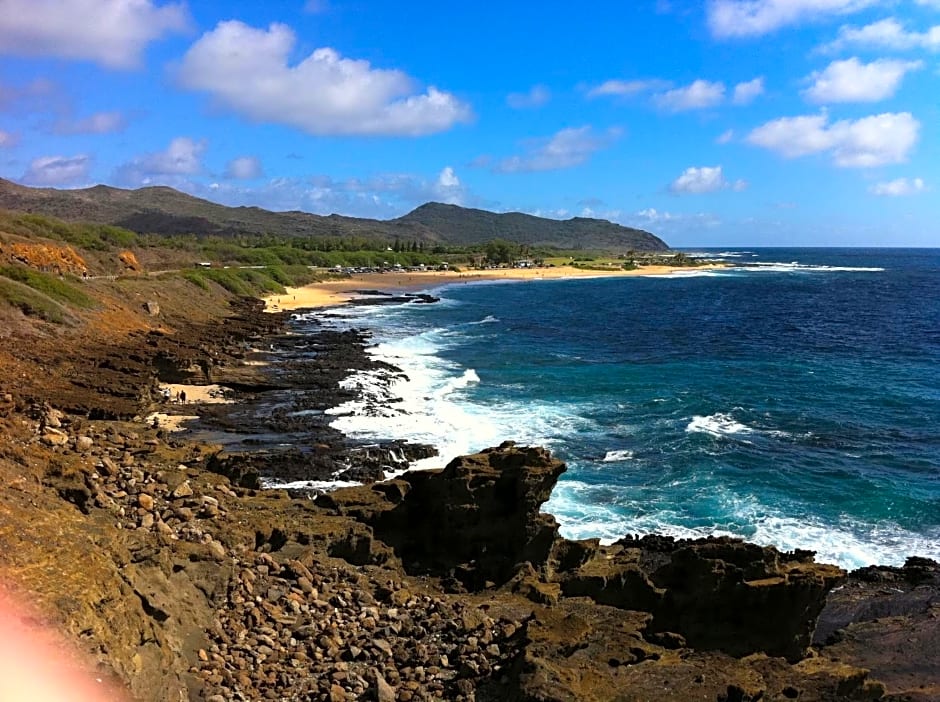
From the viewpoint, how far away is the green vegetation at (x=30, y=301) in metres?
34.3

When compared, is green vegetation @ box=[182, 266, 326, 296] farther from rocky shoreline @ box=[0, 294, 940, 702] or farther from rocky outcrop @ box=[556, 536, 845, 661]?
rocky outcrop @ box=[556, 536, 845, 661]

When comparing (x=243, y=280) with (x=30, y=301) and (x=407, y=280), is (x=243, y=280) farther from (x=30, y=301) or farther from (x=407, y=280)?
(x=407, y=280)

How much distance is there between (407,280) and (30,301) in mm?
90851

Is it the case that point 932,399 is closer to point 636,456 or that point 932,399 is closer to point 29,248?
point 636,456

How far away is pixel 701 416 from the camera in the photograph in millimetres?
31719

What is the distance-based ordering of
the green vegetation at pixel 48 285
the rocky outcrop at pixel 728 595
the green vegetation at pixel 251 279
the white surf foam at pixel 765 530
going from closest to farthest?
the rocky outcrop at pixel 728 595 < the white surf foam at pixel 765 530 < the green vegetation at pixel 48 285 < the green vegetation at pixel 251 279

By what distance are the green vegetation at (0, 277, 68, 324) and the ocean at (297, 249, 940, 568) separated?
15340 millimetres

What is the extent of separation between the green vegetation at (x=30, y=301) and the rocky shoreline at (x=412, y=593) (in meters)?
18.0

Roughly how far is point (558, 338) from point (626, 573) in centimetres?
4474

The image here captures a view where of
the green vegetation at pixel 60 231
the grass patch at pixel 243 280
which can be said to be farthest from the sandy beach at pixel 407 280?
the green vegetation at pixel 60 231

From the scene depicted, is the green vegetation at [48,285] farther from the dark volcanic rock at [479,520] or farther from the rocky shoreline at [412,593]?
the dark volcanic rock at [479,520]

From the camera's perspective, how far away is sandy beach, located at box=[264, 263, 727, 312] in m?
81.9

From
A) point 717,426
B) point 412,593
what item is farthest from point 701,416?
point 412,593

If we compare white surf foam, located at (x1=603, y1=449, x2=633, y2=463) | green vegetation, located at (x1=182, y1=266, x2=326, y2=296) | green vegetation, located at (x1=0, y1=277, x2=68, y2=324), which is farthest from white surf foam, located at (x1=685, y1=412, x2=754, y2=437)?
green vegetation, located at (x1=182, y1=266, x2=326, y2=296)
